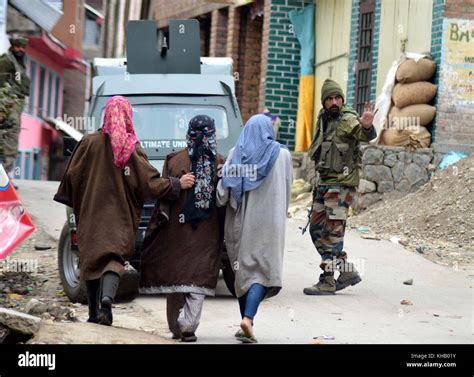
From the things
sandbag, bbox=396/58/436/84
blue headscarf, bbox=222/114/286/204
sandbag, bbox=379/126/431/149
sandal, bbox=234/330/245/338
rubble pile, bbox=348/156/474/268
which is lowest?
sandal, bbox=234/330/245/338

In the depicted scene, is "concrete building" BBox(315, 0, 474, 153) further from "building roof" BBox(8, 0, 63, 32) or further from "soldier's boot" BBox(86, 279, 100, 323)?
"soldier's boot" BBox(86, 279, 100, 323)

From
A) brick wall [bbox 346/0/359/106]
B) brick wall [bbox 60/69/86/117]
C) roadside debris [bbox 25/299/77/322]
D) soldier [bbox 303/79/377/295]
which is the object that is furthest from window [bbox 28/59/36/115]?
roadside debris [bbox 25/299/77/322]

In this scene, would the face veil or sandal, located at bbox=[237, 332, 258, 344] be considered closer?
sandal, located at bbox=[237, 332, 258, 344]

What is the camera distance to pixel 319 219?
12172mm

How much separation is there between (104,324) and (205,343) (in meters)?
0.74

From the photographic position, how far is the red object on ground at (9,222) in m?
11.0

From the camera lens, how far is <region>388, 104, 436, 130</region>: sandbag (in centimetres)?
1897

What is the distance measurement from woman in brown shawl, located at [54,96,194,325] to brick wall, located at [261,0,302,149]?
16.0m

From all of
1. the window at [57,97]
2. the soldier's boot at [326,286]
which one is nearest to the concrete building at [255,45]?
the window at [57,97]

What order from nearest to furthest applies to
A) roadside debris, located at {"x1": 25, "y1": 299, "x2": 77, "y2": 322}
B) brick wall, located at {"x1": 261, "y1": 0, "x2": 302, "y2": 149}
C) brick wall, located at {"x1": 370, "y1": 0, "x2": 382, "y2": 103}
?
roadside debris, located at {"x1": 25, "y1": 299, "x2": 77, "y2": 322} < brick wall, located at {"x1": 370, "y1": 0, "x2": 382, "y2": 103} < brick wall, located at {"x1": 261, "y1": 0, "x2": 302, "y2": 149}

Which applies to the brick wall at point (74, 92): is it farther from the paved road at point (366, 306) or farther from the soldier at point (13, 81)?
the paved road at point (366, 306)

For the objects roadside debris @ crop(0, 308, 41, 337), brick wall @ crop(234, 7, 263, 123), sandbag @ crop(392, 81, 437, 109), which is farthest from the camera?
brick wall @ crop(234, 7, 263, 123)

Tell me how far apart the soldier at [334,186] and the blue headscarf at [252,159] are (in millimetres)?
2720
